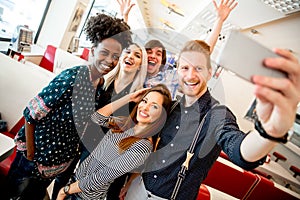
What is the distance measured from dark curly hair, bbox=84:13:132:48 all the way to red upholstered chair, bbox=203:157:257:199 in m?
1.70

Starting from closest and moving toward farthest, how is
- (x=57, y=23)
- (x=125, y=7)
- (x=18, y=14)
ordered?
(x=125, y=7) → (x=18, y=14) → (x=57, y=23)

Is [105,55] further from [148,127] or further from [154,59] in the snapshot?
[154,59]

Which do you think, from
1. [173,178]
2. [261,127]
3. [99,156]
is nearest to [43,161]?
→ [99,156]

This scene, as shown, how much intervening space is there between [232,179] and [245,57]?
2.21 m

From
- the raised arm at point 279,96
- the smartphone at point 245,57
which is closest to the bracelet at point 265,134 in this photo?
the raised arm at point 279,96

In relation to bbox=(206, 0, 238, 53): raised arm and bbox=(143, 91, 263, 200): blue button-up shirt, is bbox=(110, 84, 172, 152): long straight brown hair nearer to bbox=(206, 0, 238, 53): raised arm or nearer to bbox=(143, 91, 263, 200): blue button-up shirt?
bbox=(143, 91, 263, 200): blue button-up shirt

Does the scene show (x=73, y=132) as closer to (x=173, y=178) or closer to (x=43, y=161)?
(x=43, y=161)

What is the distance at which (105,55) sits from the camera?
1.06 metres

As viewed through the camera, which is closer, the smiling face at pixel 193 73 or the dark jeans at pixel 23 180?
the smiling face at pixel 193 73

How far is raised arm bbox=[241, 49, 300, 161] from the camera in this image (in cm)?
40

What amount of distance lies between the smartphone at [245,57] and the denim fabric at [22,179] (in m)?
1.21

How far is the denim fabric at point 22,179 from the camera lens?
1177mm

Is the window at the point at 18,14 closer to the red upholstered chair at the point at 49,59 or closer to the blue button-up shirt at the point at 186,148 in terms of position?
the red upholstered chair at the point at 49,59

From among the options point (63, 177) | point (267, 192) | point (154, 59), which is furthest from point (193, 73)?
point (267, 192)
